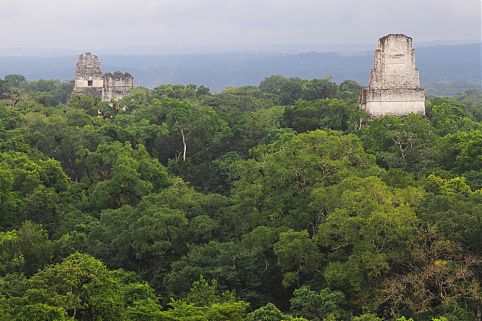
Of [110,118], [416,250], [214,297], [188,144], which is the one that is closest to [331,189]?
[416,250]

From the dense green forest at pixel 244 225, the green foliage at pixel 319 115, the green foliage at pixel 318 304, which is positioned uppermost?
the green foliage at pixel 319 115

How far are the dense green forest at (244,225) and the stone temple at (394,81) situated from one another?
1.08 m

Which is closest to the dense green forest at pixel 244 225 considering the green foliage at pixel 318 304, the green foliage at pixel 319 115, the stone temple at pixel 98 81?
the green foliage at pixel 318 304

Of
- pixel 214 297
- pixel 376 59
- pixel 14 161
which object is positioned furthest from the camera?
pixel 376 59

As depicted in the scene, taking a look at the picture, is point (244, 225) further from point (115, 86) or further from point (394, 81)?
point (115, 86)

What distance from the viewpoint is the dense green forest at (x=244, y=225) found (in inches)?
825

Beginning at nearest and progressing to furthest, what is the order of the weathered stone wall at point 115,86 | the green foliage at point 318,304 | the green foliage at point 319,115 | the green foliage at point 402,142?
the green foliage at point 318,304, the green foliage at point 402,142, the green foliage at point 319,115, the weathered stone wall at point 115,86

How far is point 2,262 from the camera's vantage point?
23.7 meters

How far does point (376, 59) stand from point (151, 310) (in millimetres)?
21728

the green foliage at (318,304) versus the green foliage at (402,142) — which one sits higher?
the green foliage at (402,142)

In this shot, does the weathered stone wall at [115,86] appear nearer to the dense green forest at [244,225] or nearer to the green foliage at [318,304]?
the dense green forest at [244,225]

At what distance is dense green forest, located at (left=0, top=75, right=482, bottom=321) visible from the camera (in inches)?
825

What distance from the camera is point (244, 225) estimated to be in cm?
2694

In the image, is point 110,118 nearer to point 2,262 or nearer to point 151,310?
point 2,262
